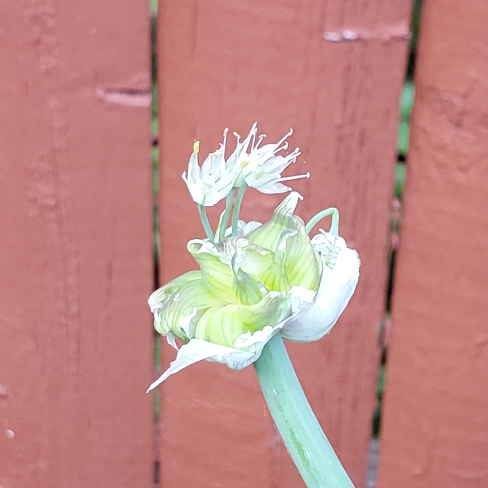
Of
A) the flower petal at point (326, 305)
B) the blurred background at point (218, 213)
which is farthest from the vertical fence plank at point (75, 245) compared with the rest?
→ the flower petal at point (326, 305)

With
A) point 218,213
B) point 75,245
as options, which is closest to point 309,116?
point 218,213

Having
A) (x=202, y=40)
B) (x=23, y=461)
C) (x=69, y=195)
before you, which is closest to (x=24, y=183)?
(x=69, y=195)

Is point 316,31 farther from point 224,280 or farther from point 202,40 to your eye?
point 224,280

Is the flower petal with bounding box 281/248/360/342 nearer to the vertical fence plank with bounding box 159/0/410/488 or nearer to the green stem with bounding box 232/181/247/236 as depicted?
the green stem with bounding box 232/181/247/236

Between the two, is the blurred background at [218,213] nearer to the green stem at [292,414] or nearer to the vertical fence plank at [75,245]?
the vertical fence plank at [75,245]

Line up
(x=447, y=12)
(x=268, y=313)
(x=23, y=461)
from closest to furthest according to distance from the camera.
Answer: (x=268, y=313) → (x=447, y=12) → (x=23, y=461)

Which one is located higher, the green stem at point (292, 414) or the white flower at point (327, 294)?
the white flower at point (327, 294)

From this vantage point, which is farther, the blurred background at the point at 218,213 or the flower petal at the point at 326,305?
Answer: the blurred background at the point at 218,213
